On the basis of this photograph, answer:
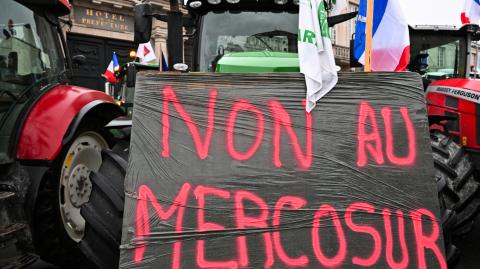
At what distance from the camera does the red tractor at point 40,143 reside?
3143 millimetres

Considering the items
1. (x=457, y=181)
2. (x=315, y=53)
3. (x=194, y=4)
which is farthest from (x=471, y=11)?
(x=315, y=53)

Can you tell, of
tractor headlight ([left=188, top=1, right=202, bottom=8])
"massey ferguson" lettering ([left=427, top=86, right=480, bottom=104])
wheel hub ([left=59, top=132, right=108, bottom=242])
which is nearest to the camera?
wheel hub ([left=59, top=132, right=108, bottom=242])

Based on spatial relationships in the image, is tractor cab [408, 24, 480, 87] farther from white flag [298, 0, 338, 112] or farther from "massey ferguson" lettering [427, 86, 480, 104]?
white flag [298, 0, 338, 112]

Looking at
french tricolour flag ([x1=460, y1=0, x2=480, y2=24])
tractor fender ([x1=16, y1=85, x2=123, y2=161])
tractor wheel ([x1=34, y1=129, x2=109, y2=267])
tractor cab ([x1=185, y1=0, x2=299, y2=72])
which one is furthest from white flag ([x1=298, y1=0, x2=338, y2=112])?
french tricolour flag ([x1=460, y1=0, x2=480, y2=24])

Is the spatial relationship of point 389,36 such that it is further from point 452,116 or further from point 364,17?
point 452,116

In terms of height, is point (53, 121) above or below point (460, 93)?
below

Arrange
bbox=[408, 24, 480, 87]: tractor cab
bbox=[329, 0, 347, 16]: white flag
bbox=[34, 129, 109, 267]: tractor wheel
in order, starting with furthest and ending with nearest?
1. bbox=[408, 24, 480, 87]: tractor cab
2. bbox=[329, 0, 347, 16]: white flag
3. bbox=[34, 129, 109, 267]: tractor wheel

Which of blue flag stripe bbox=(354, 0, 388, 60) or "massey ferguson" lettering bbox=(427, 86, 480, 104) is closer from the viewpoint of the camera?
blue flag stripe bbox=(354, 0, 388, 60)

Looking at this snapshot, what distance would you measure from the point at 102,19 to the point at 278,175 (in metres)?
14.8

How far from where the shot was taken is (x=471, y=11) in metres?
5.13

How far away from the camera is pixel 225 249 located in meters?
2.25

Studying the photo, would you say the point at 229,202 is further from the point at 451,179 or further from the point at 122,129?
the point at 451,179

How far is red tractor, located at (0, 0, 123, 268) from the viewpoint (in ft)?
10.3

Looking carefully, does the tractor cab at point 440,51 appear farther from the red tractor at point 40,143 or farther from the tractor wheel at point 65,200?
the tractor wheel at point 65,200
